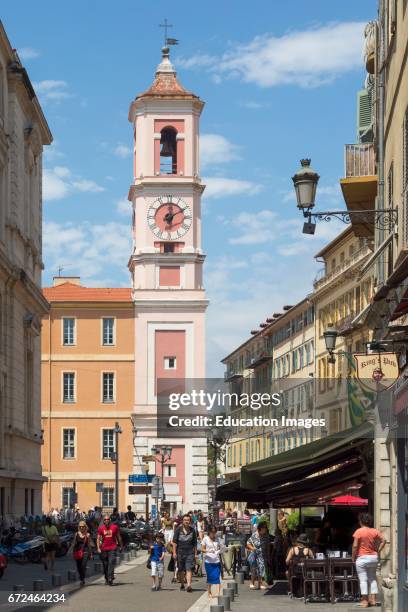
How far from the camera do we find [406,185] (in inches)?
689

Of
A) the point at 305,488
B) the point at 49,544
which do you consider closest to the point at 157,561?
the point at 305,488

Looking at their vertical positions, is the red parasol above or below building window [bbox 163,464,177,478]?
below

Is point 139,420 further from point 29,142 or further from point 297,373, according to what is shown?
point 29,142

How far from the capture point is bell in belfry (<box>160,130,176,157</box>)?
3285 inches

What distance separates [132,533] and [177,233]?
33.4 m

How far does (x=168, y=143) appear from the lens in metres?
83.9

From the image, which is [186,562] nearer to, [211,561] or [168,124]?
[211,561]

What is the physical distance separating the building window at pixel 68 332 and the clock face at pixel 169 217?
26.5 feet

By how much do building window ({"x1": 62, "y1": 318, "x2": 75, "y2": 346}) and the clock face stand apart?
26.5 feet

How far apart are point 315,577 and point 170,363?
58.5 metres

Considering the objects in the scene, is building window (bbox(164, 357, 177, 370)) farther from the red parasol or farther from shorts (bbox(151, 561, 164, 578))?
shorts (bbox(151, 561, 164, 578))

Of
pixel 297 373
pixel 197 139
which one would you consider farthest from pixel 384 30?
pixel 297 373

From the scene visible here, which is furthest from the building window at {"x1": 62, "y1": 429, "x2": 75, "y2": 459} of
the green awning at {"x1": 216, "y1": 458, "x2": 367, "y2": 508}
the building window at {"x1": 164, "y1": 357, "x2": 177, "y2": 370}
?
the green awning at {"x1": 216, "y1": 458, "x2": 367, "y2": 508}

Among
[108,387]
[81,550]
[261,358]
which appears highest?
[261,358]
